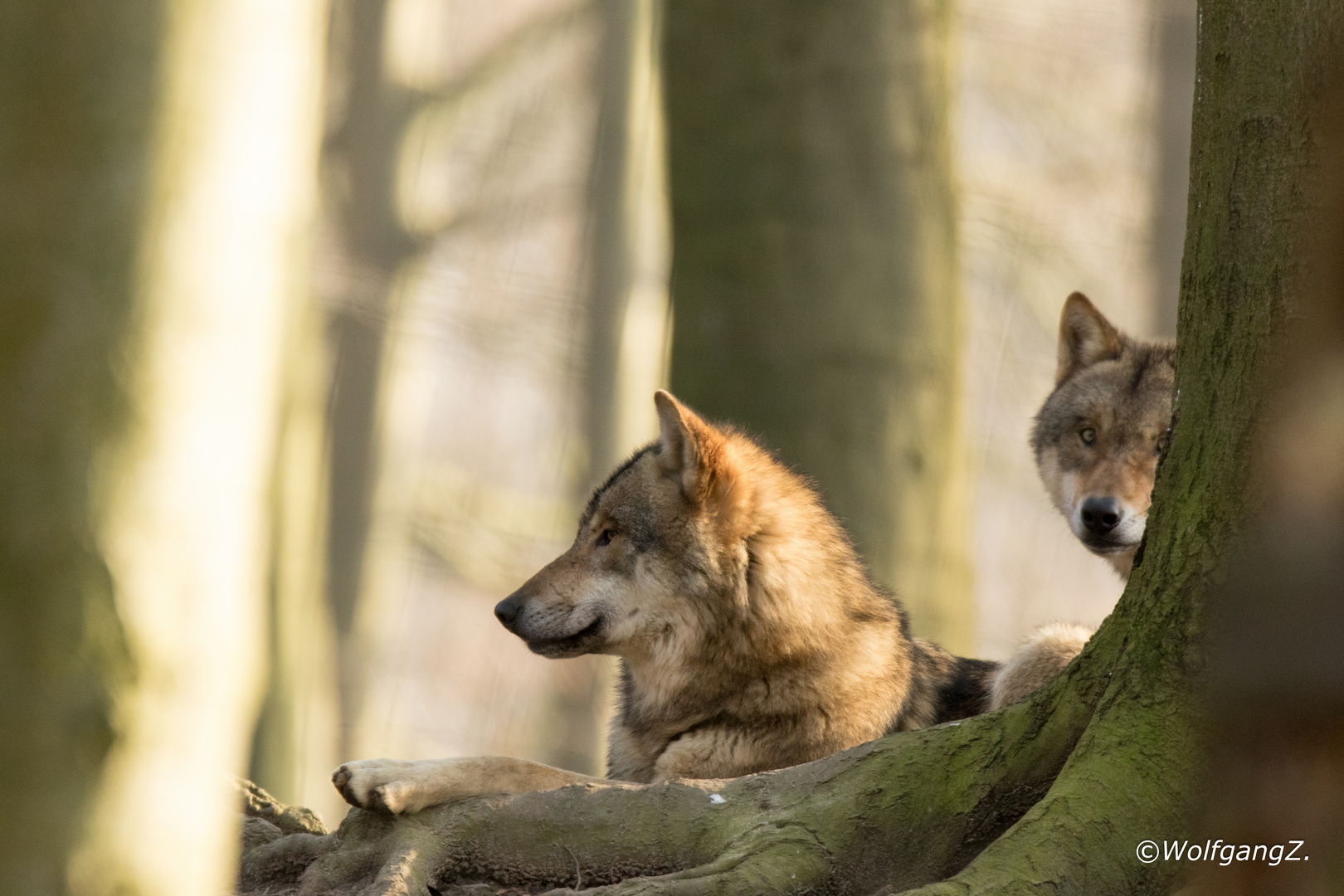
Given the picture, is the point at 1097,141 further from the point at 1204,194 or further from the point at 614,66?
the point at 1204,194

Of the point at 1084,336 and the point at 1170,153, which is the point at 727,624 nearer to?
the point at 1084,336

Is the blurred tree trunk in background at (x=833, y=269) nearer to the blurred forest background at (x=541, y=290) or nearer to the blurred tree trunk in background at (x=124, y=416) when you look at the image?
the blurred tree trunk in background at (x=124, y=416)

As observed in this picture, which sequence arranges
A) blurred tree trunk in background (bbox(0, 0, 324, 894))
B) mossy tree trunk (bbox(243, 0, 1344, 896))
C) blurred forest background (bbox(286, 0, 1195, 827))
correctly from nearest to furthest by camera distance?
A: blurred tree trunk in background (bbox(0, 0, 324, 894)) < mossy tree trunk (bbox(243, 0, 1344, 896)) < blurred forest background (bbox(286, 0, 1195, 827))

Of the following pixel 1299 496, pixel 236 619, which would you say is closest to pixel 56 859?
pixel 236 619

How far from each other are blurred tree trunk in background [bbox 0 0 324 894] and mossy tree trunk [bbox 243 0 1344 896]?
1.36 metres

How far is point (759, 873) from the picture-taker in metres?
3.48

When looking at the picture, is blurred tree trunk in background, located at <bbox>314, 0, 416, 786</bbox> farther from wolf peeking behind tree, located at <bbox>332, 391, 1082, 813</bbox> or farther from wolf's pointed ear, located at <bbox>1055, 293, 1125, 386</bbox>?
wolf peeking behind tree, located at <bbox>332, 391, 1082, 813</bbox>

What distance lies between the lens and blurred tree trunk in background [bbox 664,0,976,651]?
7.15 metres

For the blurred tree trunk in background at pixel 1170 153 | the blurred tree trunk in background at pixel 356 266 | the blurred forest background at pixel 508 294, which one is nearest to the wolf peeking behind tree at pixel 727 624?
the blurred forest background at pixel 508 294

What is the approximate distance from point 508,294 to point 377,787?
14.4m

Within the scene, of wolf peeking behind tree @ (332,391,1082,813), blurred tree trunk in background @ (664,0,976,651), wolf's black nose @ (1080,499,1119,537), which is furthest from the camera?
blurred tree trunk in background @ (664,0,976,651)

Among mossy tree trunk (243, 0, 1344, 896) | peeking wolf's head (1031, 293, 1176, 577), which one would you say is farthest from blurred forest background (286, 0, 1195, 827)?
mossy tree trunk (243, 0, 1344, 896)

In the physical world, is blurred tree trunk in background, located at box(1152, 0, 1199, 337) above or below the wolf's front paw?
above

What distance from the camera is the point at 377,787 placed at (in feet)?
13.0
